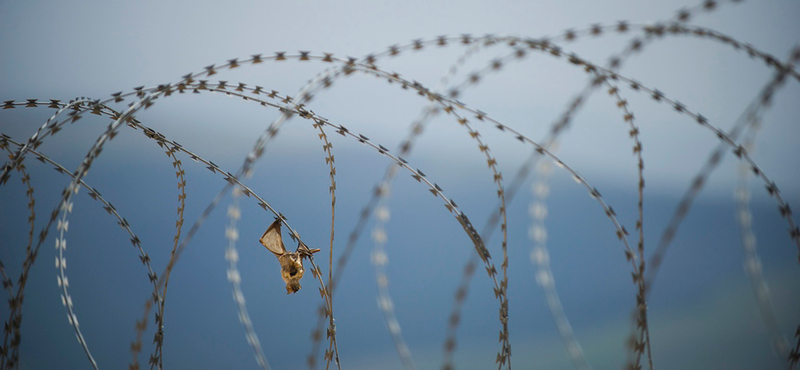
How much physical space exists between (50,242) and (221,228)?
8.27ft

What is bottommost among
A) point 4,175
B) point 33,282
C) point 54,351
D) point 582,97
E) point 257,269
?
point 4,175

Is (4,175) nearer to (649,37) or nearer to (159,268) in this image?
(649,37)

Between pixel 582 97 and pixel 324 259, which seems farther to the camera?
pixel 324 259

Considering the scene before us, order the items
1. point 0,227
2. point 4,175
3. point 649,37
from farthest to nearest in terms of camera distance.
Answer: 1. point 0,227
2. point 4,175
3. point 649,37

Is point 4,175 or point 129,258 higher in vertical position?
point 129,258

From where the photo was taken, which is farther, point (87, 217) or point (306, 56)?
point (87, 217)

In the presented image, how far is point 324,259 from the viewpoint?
37.5 feet

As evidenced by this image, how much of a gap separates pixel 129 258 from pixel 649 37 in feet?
30.0

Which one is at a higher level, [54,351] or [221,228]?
[221,228]

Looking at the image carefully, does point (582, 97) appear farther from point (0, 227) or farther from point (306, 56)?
point (0, 227)

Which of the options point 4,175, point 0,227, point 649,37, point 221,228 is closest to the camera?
point 649,37

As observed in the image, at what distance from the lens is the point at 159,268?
420 inches

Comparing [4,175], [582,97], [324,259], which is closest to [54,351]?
[324,259]

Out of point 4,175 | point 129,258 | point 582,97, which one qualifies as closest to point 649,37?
point 582,97
